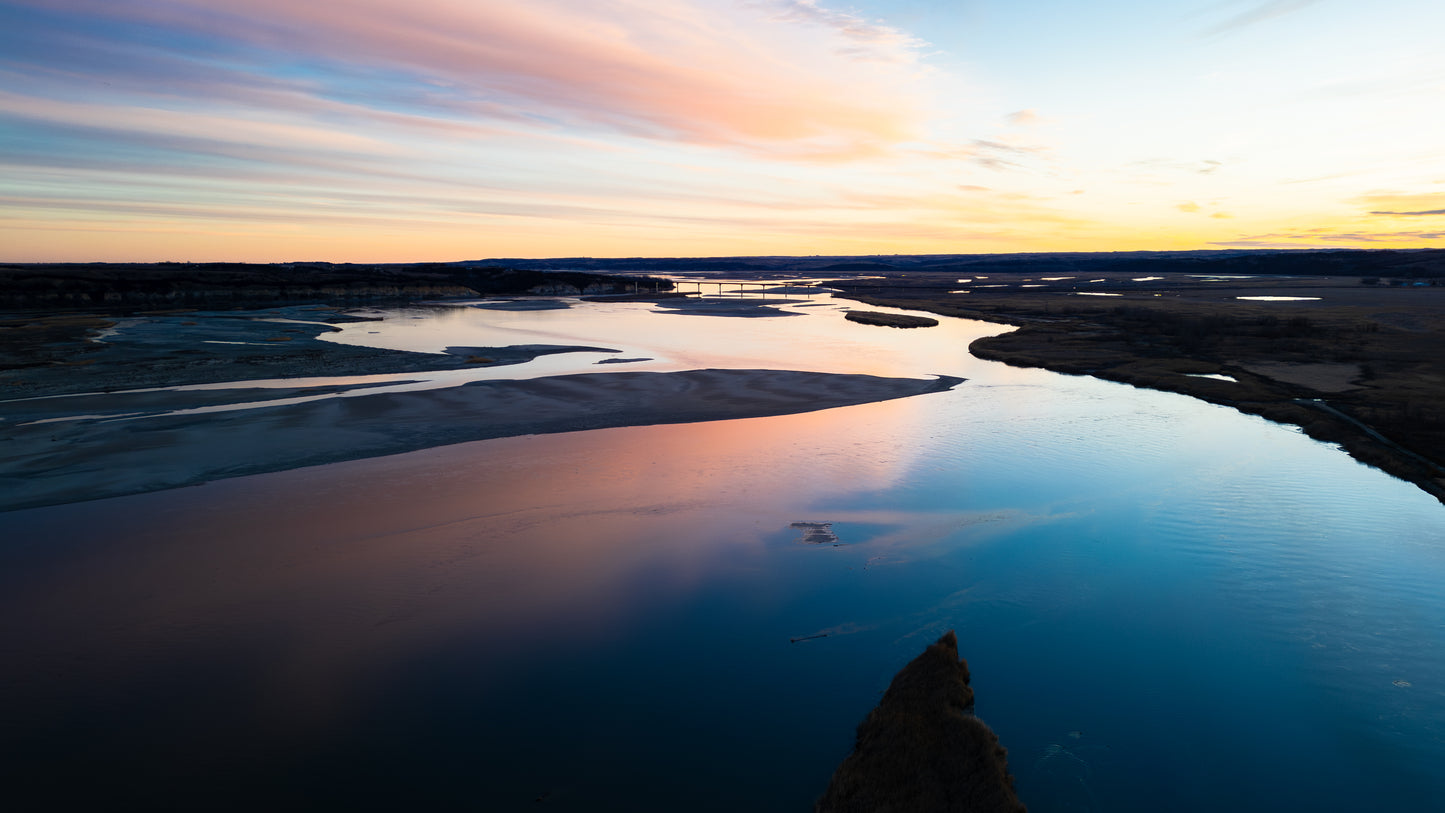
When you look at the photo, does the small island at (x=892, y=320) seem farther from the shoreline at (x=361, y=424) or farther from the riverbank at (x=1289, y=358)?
the shoreline at (x=361, y=424)

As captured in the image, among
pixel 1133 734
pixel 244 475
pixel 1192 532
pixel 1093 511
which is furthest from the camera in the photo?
pixel 244 475

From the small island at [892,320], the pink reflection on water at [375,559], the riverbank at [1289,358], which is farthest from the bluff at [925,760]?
the small island at [892,320]

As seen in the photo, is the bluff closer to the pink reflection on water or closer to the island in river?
the pink reflection on water

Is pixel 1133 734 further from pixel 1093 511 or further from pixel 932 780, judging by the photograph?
pixel 1093 511

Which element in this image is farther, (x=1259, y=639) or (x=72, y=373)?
(x=72, y=373)

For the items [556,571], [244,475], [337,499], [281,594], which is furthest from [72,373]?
[556,571]

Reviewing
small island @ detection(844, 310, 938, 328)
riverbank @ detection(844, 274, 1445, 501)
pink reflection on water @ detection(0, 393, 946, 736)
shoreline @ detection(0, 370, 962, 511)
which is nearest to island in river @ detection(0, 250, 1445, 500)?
riverbank @ detection(844, 274, 1445, 501)

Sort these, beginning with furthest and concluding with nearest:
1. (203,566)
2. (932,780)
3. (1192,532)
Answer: (1192,532), (203,566), (932,780)
